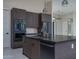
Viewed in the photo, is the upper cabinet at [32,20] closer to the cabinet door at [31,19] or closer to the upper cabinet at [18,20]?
the cabinet door at [31,19]

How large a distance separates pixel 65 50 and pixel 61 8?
171 inches

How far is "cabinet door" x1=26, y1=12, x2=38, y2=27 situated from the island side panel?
4787 mm

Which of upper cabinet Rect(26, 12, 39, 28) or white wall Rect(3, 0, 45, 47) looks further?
upper cabinet Rect(26, 12, 39, 28)

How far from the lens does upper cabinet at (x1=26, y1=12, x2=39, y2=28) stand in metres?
7.51

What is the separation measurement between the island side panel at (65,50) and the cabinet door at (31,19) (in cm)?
479

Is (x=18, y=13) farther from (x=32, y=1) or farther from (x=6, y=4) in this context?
(x=32, y=1)

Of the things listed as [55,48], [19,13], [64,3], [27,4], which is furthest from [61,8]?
[55,48]

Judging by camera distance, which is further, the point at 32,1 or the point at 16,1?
the point at 32,1

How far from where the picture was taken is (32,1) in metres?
8.12

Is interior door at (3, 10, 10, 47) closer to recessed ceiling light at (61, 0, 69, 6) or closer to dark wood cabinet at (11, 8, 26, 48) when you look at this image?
dark wood cabinet at (11, 8, 26, 48)

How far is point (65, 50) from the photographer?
288 cm

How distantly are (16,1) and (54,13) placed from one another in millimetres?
2703

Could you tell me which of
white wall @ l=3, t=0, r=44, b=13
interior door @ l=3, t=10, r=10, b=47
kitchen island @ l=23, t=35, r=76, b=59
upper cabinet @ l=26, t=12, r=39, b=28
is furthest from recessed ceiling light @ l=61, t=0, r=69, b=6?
kitchen island @ l=23, t=35, r=76, b=59

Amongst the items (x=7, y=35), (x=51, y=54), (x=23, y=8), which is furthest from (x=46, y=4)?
(x=51, y=54)
